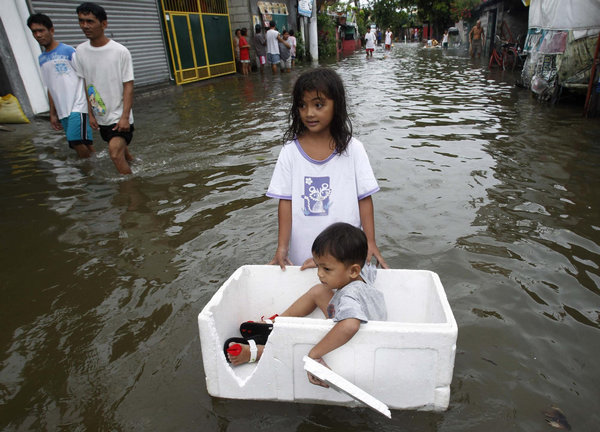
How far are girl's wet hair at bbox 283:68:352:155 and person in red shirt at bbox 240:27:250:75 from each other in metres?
14.1

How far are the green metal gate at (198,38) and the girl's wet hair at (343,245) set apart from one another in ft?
40.3

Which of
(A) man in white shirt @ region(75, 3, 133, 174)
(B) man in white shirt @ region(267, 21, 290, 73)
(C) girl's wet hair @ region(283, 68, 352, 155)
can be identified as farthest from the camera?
(B) man in white shirt @ region(267, 21, 290, 73)

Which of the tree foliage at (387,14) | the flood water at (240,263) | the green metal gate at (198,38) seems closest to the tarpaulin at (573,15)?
the flood water at (240,263)

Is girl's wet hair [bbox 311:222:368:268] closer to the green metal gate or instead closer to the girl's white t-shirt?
the girl's white t-shirt

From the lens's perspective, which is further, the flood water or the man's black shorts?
the man's black shorts

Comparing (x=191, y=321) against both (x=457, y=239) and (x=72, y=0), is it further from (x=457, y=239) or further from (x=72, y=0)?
(x=72, y=0)

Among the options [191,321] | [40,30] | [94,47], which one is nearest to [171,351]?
[191,321]

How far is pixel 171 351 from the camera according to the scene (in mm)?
2221

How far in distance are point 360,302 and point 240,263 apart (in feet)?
5.10

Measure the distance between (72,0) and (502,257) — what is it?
9.98m

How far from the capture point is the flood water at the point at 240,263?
6.07 ft

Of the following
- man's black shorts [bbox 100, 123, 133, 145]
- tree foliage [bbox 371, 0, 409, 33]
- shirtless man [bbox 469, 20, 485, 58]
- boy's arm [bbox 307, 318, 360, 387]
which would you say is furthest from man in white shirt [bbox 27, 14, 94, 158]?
tree foliage [bbox 371, 0, 409, 33]

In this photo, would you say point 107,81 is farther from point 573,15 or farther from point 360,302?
point 573,15

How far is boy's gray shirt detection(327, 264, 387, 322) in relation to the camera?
1.60 metres
